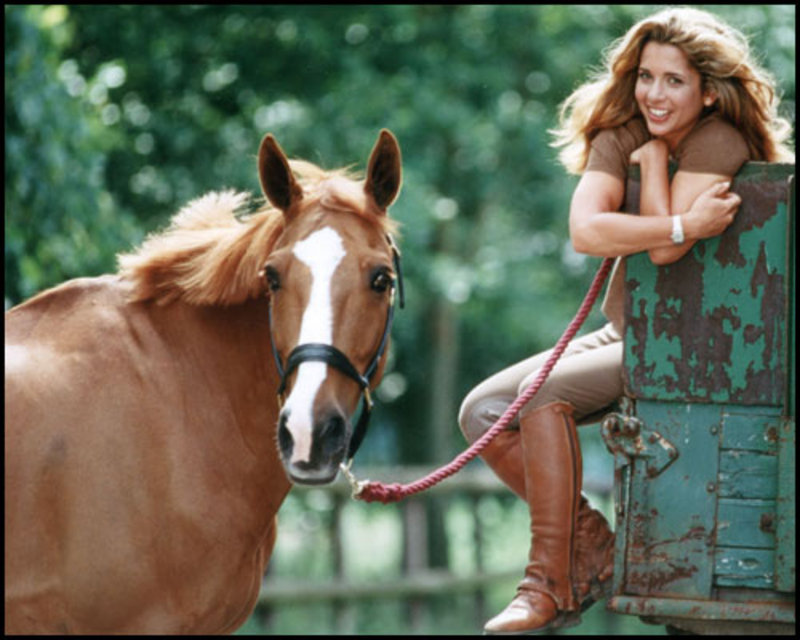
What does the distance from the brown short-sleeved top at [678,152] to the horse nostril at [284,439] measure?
1.05 meters

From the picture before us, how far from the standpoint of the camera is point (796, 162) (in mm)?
3543

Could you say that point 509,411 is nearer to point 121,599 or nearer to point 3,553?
point 121,599

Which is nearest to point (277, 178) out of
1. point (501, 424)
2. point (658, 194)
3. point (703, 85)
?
point (501, 424)

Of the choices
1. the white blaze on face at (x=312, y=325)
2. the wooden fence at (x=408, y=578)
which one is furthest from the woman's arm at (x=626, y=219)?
the wooden fence at (x=408, y=578)

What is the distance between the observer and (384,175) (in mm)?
4062

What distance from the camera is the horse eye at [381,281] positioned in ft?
12.5

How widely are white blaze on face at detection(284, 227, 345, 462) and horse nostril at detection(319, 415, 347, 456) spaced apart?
2.1 inches

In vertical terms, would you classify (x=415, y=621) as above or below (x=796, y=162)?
below

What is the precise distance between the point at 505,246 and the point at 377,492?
38.4 feet

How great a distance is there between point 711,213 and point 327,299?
42.6 inches

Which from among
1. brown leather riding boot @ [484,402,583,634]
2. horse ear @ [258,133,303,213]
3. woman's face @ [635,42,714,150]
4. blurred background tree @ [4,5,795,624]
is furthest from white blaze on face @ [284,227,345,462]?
blurred background tree @ [4,5,795,624]

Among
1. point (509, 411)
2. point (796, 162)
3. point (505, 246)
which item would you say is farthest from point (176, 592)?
point (505, 246)

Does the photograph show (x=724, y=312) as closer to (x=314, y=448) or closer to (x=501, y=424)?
(x=501, y=424)

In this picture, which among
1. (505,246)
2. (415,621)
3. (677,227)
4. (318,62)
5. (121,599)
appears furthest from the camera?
(505,246)
